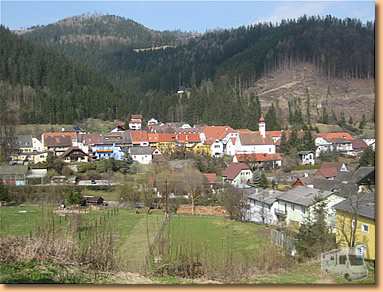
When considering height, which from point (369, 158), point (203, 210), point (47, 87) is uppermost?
point (47, 87)

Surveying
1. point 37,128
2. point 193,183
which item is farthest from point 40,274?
point 37,128

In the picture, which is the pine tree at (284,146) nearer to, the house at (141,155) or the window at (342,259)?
the house at (141,155)

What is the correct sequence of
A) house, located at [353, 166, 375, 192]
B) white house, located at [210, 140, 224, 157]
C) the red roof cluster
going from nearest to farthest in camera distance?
house, located at [353, 166, 375, 192] < white house, located at [210, 140, 224, 157] < the red roof cluster

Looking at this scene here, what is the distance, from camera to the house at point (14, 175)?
30.4 ft

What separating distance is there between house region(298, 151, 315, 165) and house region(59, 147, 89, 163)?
18.5 feet

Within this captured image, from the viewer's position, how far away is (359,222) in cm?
319

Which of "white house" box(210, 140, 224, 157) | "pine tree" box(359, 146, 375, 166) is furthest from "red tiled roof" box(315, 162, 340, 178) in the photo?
"white house" box(210, 140, 224, 157)

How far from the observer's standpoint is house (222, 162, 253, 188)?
10.5 metres

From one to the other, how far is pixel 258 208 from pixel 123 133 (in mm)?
8274

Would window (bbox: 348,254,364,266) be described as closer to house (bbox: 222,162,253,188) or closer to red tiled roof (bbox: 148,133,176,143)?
house (bbox: 222,162,253,188)

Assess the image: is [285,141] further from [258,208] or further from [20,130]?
[20,130]

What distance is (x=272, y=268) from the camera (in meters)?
3.04

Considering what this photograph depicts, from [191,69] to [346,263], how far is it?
35.7 metres

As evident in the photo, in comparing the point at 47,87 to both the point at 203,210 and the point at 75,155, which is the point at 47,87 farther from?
the point at 203,210
